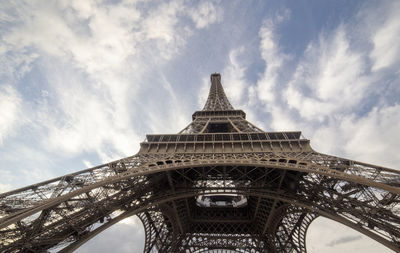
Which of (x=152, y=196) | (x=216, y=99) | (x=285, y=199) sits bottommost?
(x=285, y=199)

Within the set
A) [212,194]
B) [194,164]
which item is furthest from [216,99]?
[194,164]

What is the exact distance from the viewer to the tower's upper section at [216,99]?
93.4ft

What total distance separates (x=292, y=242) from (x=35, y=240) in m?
21.7

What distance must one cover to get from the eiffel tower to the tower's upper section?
453cm

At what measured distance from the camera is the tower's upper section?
28.5 m

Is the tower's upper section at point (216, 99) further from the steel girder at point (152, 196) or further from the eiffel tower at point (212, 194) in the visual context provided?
the steel girder at point (152, 196)

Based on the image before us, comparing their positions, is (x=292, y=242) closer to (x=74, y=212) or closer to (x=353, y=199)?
(x=353, y=199)

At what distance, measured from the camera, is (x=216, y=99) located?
101 feet

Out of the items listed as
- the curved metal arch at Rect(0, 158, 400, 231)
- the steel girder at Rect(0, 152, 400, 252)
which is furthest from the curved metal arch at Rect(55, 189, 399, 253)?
the curved metal arch at Rect(0, 158, 400, 231)

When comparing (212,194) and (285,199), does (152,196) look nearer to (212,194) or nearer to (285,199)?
(212,194)

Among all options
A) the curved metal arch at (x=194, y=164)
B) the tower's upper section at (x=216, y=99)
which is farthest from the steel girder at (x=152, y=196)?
the tower's upper section at (x=216, y=99)

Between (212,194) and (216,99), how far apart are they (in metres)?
19.1

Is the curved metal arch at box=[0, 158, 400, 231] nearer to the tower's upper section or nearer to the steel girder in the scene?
the steel girder

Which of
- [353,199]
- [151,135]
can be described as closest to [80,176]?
[151,135]
